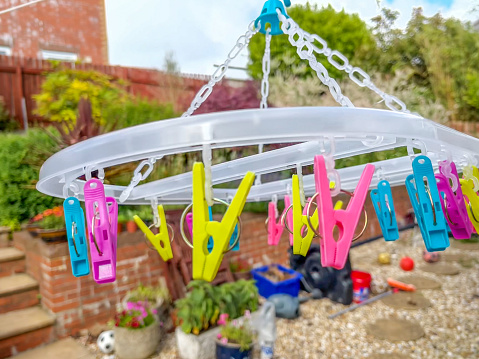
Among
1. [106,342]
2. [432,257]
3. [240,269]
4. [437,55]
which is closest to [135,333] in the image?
[106,342]

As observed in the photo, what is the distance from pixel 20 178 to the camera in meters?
3.53

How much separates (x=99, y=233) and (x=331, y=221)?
1.32ft

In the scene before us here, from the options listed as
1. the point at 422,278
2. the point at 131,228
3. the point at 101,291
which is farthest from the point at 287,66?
the point at 101,291

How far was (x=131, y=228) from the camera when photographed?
127 inches

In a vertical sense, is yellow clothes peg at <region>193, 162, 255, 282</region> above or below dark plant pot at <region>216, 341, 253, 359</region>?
above

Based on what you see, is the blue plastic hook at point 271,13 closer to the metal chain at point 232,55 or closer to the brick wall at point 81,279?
the metal chain at point 232,55

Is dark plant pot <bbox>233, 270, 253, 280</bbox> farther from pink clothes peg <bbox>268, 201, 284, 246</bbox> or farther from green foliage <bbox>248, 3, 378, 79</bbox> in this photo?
green foliage <bbox>248, 3, 378, 79</bbox>

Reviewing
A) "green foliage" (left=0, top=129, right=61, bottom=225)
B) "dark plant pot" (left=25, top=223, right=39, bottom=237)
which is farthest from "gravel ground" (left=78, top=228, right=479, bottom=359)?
"green foliage" (left=0, top=129, right=61, bottom=225)

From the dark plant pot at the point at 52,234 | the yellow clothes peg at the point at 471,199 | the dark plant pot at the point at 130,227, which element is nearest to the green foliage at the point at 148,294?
the dark plant pot at the point at 130,227

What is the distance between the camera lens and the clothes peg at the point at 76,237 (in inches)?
27.4

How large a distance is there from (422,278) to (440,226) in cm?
418

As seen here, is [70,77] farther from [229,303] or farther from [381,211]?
[381,211]

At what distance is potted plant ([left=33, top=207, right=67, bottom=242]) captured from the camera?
9.23 ft

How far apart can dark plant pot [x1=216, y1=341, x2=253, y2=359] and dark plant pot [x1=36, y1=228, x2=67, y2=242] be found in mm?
1437
